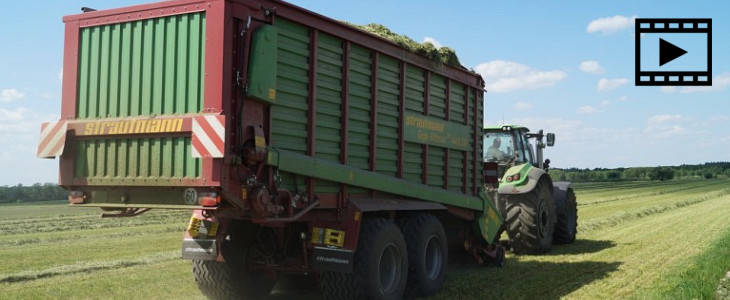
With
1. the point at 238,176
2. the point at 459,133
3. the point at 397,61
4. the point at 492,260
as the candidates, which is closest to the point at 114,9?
the point at 238,176

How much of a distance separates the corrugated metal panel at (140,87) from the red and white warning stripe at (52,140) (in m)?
0.17

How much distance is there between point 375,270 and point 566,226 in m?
8.37

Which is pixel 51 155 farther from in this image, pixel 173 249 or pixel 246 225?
pixel 173 249

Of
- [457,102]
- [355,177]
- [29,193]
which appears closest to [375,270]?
[355,177]

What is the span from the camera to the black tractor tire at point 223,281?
807cm

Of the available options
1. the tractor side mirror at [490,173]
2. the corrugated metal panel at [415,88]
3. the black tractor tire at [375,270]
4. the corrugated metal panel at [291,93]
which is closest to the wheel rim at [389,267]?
the black tractor tire at [375,270]

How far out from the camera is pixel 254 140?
6430 millimetres

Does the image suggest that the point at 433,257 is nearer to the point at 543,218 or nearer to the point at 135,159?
the point at 135,159

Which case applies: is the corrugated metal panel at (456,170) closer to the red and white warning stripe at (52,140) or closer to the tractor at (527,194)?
the tractor at (527,194)

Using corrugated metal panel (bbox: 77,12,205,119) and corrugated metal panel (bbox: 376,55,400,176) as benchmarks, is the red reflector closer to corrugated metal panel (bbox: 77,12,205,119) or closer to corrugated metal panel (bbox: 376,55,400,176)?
corrugated metal panel (bbox: 77,12,205,119)

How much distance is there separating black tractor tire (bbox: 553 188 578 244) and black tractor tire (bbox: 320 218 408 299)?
24.5 ft

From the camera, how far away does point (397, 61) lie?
28.8ft

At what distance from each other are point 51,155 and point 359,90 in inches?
130

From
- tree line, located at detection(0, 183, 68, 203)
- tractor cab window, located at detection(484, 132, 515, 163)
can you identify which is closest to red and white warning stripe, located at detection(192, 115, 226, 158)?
tractor cab window, located at detection(484, 132, 515, 163)
